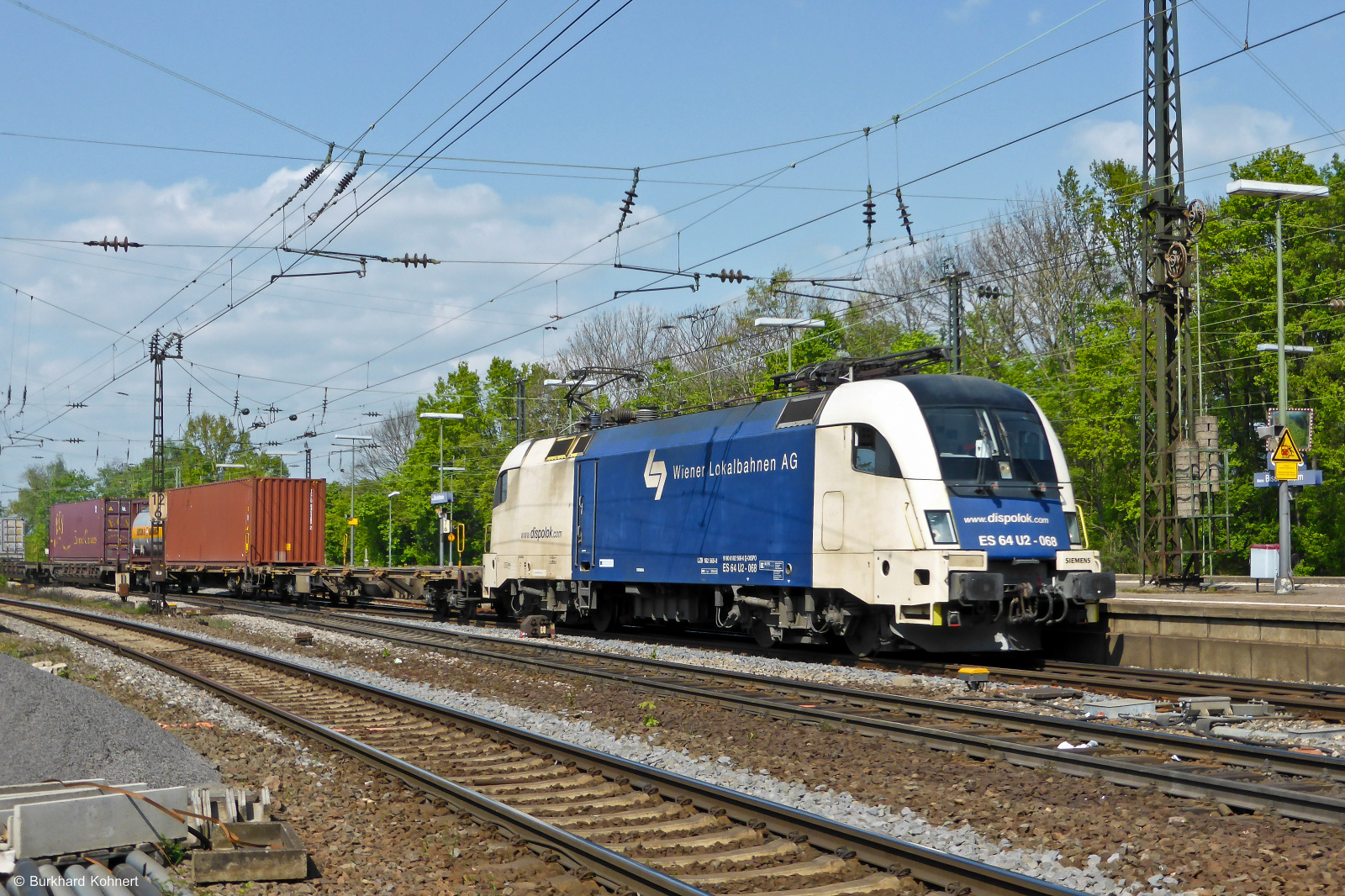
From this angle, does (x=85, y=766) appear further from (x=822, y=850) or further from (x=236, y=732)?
(x=822, y=850)

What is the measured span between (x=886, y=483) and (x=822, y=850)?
824 centimetres

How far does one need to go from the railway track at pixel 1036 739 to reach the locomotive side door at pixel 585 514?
5785 mm

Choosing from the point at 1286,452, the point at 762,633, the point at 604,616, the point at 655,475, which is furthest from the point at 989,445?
the point at 604,616

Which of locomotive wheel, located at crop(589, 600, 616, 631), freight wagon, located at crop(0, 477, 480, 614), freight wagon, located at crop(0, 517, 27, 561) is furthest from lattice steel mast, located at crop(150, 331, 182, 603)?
freight wagon, located at crop(0, 517, 27, 561)

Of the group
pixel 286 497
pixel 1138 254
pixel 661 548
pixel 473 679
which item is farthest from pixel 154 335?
pixel 1138 254

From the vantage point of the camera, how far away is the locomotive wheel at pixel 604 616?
850 inches

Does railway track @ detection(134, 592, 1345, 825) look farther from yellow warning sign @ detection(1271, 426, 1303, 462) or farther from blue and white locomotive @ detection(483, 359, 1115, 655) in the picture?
yellow warning sign @ detection(1271, 426, 1303, 462)

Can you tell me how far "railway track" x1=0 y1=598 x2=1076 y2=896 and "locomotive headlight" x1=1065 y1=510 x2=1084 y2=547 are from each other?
8057 mm

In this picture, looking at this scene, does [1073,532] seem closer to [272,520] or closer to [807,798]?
[807,798]

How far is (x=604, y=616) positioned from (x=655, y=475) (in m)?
3.76

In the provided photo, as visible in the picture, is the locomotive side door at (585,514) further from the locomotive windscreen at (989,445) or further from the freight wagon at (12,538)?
the freight wagon at (12,538)

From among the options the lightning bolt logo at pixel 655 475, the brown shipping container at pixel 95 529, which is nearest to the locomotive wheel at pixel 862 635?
the lightning bolt logo at pixel 655 475

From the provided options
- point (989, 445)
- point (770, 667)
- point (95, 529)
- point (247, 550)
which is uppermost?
point (989, 445)

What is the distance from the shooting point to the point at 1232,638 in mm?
14281
